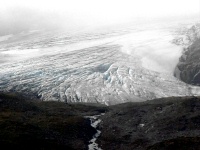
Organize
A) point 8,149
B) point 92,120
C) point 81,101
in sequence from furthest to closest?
point 81,101
point 92,120
point 8,149

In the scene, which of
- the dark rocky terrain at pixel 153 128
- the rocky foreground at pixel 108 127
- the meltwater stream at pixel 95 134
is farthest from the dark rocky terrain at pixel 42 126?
the dark rocky terrain at pixel 153 128

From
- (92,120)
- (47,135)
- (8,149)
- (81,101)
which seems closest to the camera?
(8,149)

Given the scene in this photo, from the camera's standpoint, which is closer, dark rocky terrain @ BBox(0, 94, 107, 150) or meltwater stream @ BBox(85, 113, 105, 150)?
dark rocky terrain @ BBox(0, 94, 107, 150)

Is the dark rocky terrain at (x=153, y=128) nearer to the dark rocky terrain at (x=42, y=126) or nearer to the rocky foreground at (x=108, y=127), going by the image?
the rocky foreground at (x=108, y=127)

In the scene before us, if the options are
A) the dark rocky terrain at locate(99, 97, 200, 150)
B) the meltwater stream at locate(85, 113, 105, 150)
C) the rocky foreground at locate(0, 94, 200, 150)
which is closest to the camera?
the dark rocky terrain at locate(99, 97, 200, 150)

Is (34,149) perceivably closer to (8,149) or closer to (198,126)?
(8,149)

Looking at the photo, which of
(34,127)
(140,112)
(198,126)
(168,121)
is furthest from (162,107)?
(34,127)

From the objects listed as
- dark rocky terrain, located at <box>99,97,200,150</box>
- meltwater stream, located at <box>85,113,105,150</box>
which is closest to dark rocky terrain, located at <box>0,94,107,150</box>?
meltwater stream, located at <box>85,113,105,150</box>

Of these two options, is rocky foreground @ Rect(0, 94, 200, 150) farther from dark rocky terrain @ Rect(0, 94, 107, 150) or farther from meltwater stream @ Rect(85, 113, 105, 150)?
meltwater stream @ Rect(85, 113, 105, 150)
